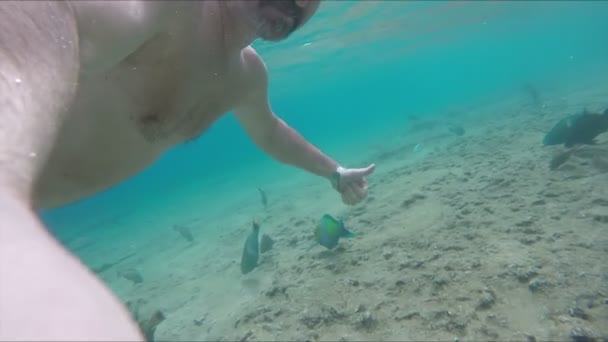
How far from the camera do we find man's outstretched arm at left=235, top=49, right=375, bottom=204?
3.51 m

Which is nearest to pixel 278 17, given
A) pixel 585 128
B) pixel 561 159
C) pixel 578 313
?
pixel 578 313

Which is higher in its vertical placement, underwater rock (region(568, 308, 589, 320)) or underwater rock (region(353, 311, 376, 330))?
underwater rock (region(568, 308, 589, 320))

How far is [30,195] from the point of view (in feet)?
3.09

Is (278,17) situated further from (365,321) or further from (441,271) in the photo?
(441,271)

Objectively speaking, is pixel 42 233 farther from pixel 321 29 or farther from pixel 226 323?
pixel 321 29

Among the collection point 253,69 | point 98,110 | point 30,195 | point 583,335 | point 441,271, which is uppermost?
point 30,195

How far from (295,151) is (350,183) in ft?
2.27

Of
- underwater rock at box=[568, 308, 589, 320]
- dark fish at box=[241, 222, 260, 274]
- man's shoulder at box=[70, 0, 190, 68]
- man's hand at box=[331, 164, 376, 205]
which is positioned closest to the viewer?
man's shoulder at box=[70, 0, 190, 68]

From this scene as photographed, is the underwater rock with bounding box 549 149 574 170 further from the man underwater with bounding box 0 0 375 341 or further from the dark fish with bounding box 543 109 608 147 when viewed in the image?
Result: the man underwater with bounding box 0 0 375 341

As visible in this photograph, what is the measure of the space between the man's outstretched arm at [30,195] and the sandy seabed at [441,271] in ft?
12.0

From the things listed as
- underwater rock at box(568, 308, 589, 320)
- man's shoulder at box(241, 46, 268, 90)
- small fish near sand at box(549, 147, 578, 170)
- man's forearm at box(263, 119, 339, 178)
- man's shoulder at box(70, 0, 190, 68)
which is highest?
man's shoulder at box(70, 0, 190, 68)

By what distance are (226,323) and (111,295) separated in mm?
5617

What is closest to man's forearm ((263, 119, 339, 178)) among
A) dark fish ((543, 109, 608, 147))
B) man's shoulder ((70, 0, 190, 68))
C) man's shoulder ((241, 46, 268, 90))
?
man's shoulder ((241, 46, 268, 90))

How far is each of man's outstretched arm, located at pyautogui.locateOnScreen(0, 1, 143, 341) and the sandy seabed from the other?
3.66 metres
